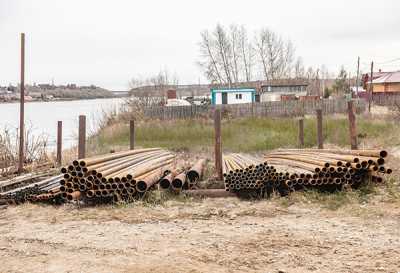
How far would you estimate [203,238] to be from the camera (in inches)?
235

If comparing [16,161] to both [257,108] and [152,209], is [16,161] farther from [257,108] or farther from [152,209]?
[257,108]

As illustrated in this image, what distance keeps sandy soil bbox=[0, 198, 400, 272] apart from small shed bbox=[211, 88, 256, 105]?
40.4 meters

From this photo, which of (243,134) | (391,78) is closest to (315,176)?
(243,134)

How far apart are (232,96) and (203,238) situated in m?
43.1

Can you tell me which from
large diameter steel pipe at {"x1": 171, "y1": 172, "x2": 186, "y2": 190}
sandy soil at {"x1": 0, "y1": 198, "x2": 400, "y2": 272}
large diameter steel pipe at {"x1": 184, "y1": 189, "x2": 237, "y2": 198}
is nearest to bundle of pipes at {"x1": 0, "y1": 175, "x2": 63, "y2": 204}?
sandy soil at {"x1": 0, "y1": 198, "x2": 400, "y2": 272}

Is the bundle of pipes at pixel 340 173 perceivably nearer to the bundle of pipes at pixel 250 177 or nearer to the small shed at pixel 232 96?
the bundle of pipes at pixel 250 177

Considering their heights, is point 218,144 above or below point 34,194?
above

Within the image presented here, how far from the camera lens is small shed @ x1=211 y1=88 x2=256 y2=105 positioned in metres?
48.2

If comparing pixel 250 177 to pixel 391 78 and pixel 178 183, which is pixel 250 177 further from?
pixel 391 78

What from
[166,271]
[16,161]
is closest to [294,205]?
[166,271]

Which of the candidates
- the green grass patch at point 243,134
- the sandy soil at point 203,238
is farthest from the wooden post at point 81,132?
the green grass patch at point 243,134

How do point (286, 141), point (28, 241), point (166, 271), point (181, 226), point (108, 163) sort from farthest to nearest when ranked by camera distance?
1. point (286, 141)
2. point (108, 163)
3. point (181, 226)
4. point (28, 241)
5. point (166, 271)

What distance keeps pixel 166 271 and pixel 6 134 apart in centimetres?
921

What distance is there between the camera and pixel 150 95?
119ft
